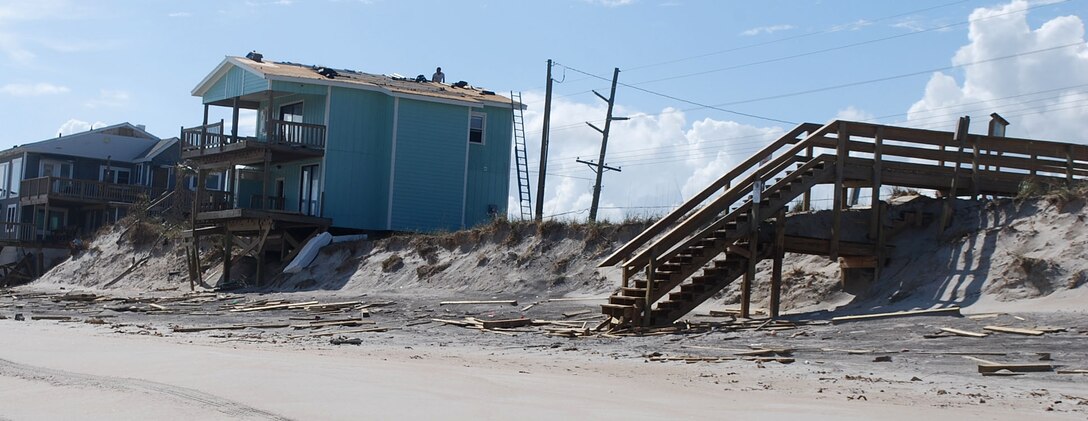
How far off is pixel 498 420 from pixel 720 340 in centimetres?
852

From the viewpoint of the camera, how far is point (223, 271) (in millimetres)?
39844

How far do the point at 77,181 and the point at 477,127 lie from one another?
84.1 ft

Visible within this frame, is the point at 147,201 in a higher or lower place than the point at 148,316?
higher

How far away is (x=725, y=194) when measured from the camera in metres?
21.2

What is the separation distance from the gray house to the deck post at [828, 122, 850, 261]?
144 feet

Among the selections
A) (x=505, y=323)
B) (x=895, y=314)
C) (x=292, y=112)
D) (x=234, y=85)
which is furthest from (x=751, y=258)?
(x=234, y=85)

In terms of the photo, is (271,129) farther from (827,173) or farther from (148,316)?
(827,173)

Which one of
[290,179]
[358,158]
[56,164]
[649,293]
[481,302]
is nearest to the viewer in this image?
[649,293]

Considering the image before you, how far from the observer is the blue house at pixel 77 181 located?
59562 mm

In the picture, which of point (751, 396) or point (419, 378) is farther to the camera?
point (419, 378)

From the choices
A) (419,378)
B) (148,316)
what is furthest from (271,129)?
(419,378)

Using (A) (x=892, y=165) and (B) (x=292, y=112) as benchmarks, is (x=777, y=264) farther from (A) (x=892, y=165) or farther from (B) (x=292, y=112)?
(B) (x=292, y=112)

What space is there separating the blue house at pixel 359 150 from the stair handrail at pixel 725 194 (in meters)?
19.6

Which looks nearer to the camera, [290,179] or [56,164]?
[290,179]
